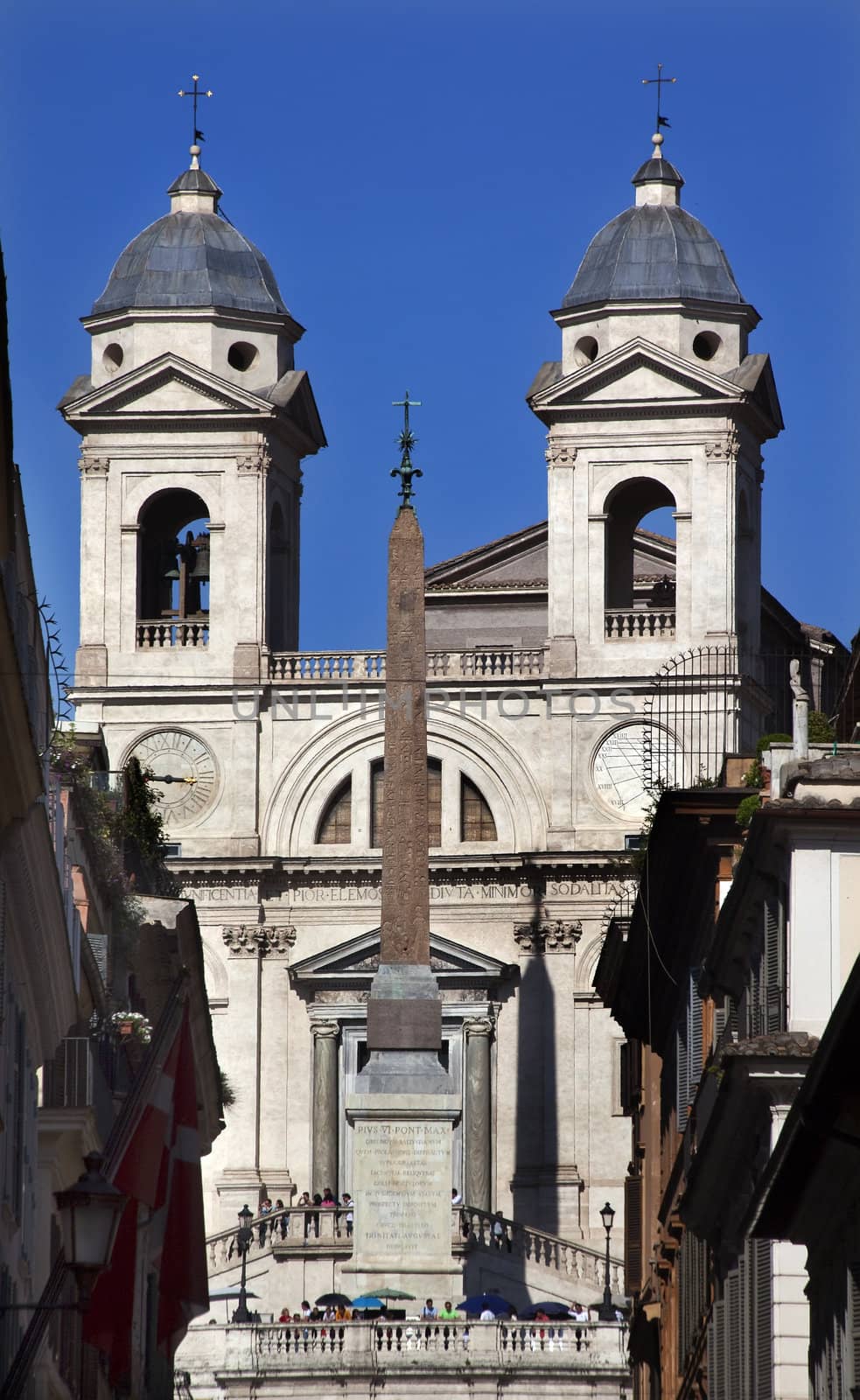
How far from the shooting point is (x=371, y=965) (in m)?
80.1

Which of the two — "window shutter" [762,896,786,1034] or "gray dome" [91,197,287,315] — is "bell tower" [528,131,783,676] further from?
"window shutter" [762,896,786,1034]

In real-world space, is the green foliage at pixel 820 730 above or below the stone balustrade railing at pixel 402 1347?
above

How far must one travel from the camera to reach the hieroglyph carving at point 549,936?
79188 mm

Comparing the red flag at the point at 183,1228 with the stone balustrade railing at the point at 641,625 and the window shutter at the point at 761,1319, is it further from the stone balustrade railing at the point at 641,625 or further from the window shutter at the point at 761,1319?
the stone balustrade railing at the point at 641,625

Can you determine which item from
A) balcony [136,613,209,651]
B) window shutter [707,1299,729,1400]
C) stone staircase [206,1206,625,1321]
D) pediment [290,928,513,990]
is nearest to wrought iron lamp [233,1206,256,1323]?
stone staircase [206,1206,625,1321]

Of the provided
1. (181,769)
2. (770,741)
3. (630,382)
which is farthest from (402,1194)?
(770,741)

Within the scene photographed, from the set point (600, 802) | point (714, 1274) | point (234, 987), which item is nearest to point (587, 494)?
point (600, 802)

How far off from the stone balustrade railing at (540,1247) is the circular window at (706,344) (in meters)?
18.1

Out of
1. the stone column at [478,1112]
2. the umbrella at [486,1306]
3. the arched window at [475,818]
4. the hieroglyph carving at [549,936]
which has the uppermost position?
the arched window at [475,818]

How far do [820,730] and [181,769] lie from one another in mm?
42598

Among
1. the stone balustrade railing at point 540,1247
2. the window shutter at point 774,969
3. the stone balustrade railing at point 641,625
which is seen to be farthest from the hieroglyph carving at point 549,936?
the window shutter at point 774,969

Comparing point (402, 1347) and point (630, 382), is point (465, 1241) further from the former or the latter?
point (630, 382)

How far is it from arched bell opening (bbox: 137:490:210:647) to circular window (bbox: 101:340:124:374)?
2629mm

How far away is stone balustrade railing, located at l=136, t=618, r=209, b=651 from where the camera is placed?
80.9m
